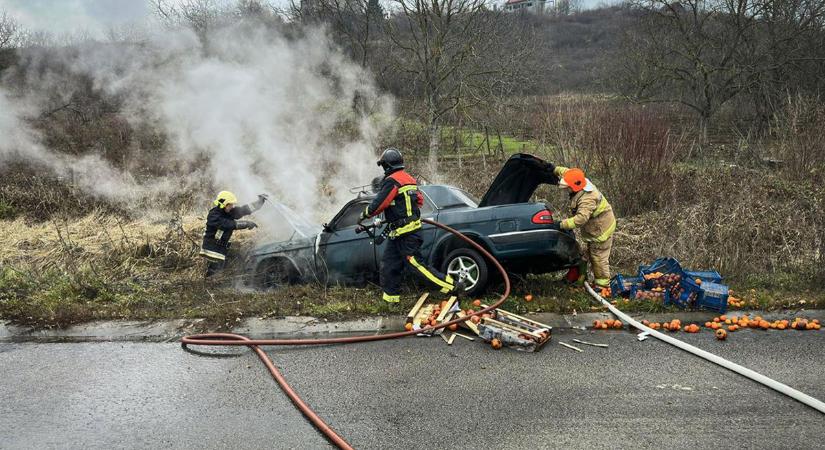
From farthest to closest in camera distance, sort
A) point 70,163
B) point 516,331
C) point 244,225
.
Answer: point 70,163
point 244,225
point 516,331

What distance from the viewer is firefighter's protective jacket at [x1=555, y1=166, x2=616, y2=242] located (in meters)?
6.25

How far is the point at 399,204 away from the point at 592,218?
236 cm

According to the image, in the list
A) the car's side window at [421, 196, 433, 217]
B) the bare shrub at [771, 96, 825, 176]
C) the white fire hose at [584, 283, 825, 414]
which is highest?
the bare shrub at [771, 96, 825, 176]

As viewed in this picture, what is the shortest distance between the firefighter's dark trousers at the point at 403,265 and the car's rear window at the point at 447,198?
642 mm

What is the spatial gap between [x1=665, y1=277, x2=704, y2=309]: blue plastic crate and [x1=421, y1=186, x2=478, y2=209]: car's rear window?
8.20 feet

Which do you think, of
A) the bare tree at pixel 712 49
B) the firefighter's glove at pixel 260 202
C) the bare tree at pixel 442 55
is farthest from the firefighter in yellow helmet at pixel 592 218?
the bare tree at pixel 712 49

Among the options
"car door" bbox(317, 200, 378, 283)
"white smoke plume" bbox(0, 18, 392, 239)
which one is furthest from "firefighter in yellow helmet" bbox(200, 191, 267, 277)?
"car door" bbox(317, 200, 378, 283)

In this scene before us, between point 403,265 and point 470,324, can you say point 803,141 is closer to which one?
point 403,265

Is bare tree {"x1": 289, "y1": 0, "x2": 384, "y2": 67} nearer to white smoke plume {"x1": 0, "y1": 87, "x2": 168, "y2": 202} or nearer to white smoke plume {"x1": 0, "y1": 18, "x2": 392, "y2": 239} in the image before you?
white smoke plume {"x1": 0, "y1": 18, "x2": 392, "y2": 239}

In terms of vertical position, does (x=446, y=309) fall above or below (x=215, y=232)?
below

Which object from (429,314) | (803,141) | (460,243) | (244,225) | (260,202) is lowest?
(429,314)

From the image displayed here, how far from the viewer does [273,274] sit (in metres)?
7.48

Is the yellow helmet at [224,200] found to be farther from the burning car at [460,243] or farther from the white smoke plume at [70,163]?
the white smoke plume at [70,163]

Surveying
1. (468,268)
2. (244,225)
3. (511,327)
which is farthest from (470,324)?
(244,225)
